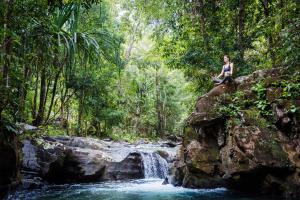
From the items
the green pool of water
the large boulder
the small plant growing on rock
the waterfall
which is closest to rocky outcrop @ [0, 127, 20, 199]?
the green pool of water

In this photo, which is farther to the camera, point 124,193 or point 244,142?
point 124,193

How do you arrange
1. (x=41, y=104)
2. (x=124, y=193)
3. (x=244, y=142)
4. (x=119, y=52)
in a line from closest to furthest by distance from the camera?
1. (x=244, y=142)
2. (x=124, y=193)
3. (x=119, y=52)
4. (x=41, y=104)

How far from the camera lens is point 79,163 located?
38.9 feet

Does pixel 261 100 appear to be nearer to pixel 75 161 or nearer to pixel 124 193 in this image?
pixel 124 193

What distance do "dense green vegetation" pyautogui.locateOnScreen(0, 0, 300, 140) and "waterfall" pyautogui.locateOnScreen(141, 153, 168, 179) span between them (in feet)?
13.0

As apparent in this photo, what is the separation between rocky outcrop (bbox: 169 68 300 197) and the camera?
26.4 ft

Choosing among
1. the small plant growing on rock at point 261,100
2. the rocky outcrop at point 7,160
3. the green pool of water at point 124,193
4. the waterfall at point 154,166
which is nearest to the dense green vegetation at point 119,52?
the small plant growing on rock at point 261,100

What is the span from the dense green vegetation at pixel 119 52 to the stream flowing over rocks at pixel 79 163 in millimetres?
1571

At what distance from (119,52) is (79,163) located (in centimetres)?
443

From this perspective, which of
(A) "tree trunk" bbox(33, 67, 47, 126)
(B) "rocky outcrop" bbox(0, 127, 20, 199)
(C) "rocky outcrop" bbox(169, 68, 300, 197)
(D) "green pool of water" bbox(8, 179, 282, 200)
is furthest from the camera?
(A) "tree trunk" bbox(33, 67, 47, 126)

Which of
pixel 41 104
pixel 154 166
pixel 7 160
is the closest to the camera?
pixel 7 160

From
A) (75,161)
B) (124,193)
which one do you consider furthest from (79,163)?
(124,193)

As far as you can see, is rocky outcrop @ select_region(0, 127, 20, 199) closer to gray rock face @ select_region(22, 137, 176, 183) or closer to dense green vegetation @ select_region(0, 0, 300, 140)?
dense green vegetation @ select_region(0, 0, 300, 140)

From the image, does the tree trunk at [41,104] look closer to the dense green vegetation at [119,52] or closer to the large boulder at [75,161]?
the dense green vegetation at [119,52]
